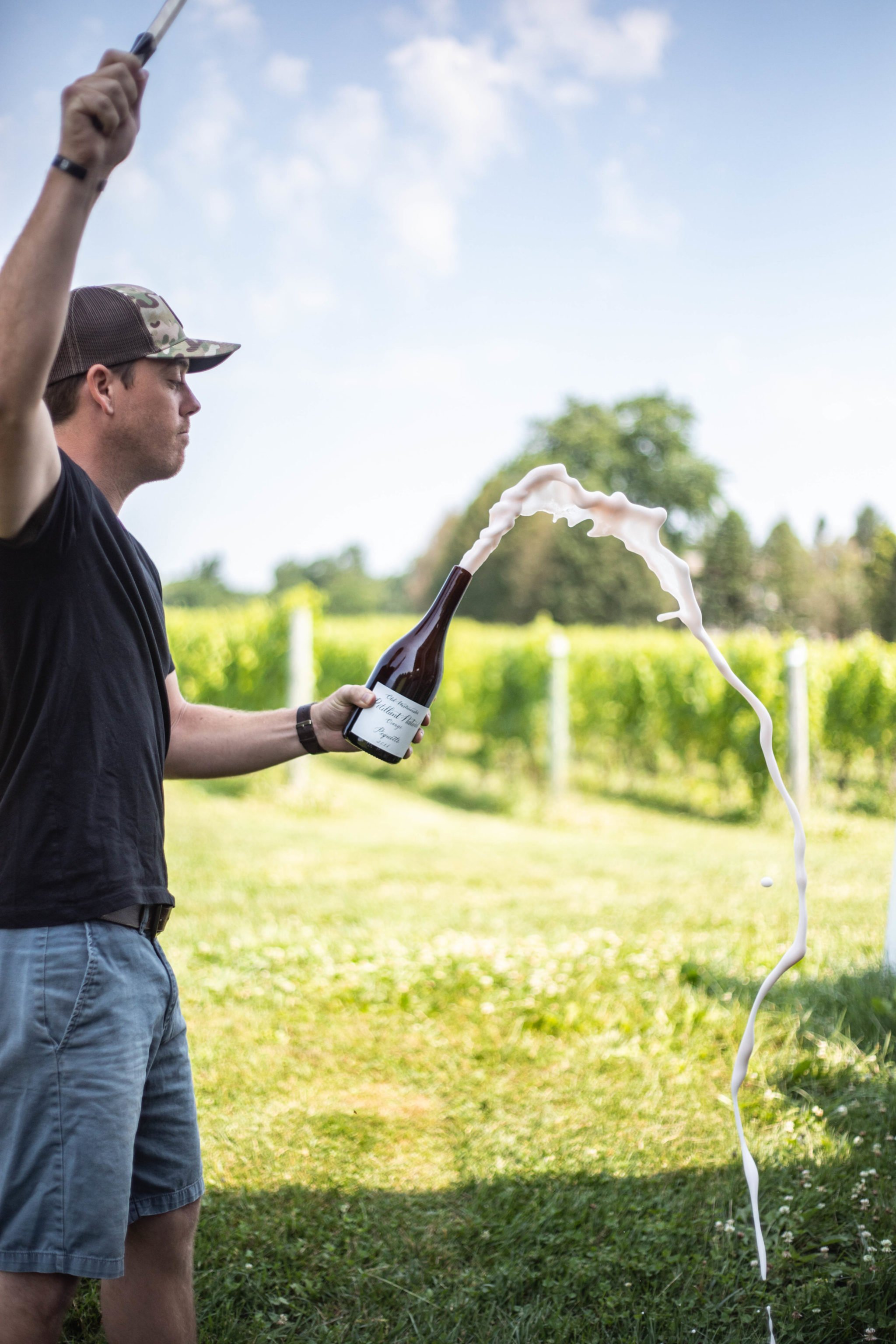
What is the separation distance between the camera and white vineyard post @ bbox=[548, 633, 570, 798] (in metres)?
12.0

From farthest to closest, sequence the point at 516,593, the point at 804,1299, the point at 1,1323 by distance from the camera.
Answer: the point at 516,593, the point at 804,1299, the point at 1,1323

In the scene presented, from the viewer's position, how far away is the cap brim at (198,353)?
2.00 meters

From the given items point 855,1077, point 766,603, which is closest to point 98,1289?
point 855,1077

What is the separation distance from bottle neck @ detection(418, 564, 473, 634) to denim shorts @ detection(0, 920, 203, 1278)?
1.06 m

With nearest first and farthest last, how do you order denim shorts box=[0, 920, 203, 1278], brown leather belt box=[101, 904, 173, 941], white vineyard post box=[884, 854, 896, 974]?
denim shorts box=[0, 920, 203, 1278] < brown leather belt box=[101, 904, 173, 941] < white vineyard post box=[884, 854, 896, 974]

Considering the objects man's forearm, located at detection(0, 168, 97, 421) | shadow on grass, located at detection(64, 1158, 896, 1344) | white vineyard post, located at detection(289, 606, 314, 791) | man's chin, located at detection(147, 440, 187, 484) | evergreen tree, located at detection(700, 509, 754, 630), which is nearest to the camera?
man's forearm, located at detection(0, 168, 97, 421)

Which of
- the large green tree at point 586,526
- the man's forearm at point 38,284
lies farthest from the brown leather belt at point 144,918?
the large green tree at point 586,526

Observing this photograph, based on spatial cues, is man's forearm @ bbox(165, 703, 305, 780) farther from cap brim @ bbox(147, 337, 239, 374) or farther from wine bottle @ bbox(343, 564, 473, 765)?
cap brim @ bbox(147, 337, 239, 374)

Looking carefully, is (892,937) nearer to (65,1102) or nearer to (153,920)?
(153,920)

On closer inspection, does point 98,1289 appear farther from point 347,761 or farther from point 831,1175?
point 347,761

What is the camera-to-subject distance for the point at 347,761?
16.2 m

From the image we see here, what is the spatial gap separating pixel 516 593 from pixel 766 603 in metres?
17.1

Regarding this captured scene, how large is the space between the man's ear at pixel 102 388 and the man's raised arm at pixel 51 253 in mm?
407

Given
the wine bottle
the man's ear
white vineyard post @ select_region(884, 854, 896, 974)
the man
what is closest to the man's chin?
the man
